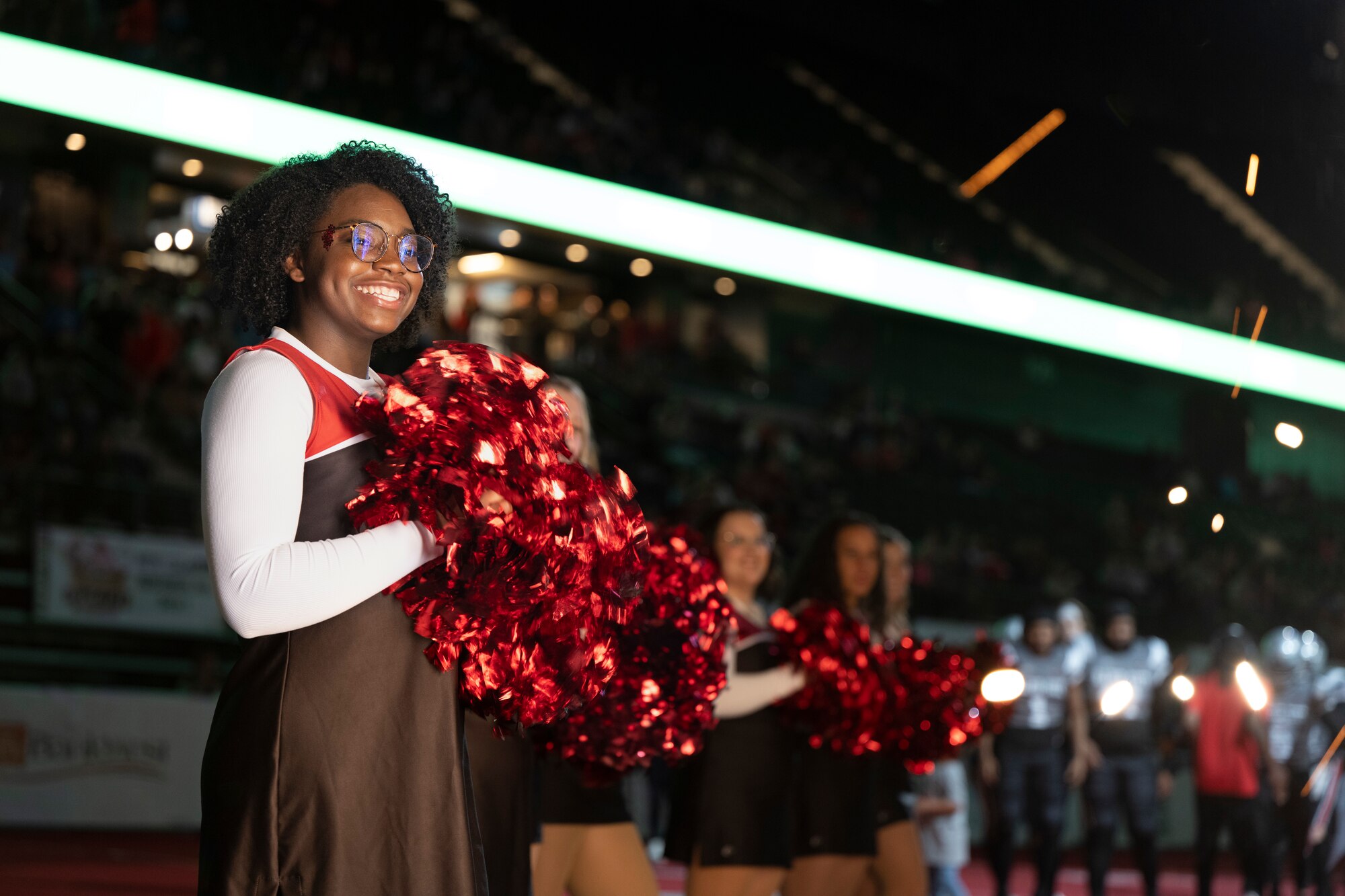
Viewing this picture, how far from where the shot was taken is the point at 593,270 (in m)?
Answer: 20.1

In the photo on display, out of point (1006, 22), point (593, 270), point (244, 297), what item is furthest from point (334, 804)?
point (593, 270)

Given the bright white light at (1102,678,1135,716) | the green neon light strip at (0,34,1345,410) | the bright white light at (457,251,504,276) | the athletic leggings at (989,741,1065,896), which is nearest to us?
the green neon light strip at (0,34,1345,410)

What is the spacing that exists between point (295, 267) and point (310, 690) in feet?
1.78

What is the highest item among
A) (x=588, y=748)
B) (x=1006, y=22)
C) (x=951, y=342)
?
(x=951, y=342)

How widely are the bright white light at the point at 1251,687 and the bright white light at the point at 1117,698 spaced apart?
734 mm

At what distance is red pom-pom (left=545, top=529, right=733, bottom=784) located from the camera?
2848 mm

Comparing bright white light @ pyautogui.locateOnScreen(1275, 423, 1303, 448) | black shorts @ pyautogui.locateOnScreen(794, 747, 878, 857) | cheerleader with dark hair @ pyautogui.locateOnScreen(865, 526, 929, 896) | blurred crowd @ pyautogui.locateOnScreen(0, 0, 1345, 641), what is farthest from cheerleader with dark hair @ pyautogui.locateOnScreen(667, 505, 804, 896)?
blurred crowd @ pyautogui.locateOnScreen(0, 0, 1345, 641)

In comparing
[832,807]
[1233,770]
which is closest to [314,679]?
[832,807]

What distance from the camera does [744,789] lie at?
13.7 feet

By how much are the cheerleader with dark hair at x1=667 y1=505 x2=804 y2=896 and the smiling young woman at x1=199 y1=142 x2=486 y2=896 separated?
2.37 m

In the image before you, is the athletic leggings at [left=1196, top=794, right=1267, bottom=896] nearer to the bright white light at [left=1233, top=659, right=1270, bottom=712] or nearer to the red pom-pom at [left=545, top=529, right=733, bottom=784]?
the bright white light at [left=1233, top=659, right=1270, bottom=712]

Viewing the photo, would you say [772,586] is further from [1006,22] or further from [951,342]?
[951,342]

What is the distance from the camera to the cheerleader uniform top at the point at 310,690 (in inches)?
61.1

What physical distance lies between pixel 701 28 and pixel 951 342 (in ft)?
19.1
